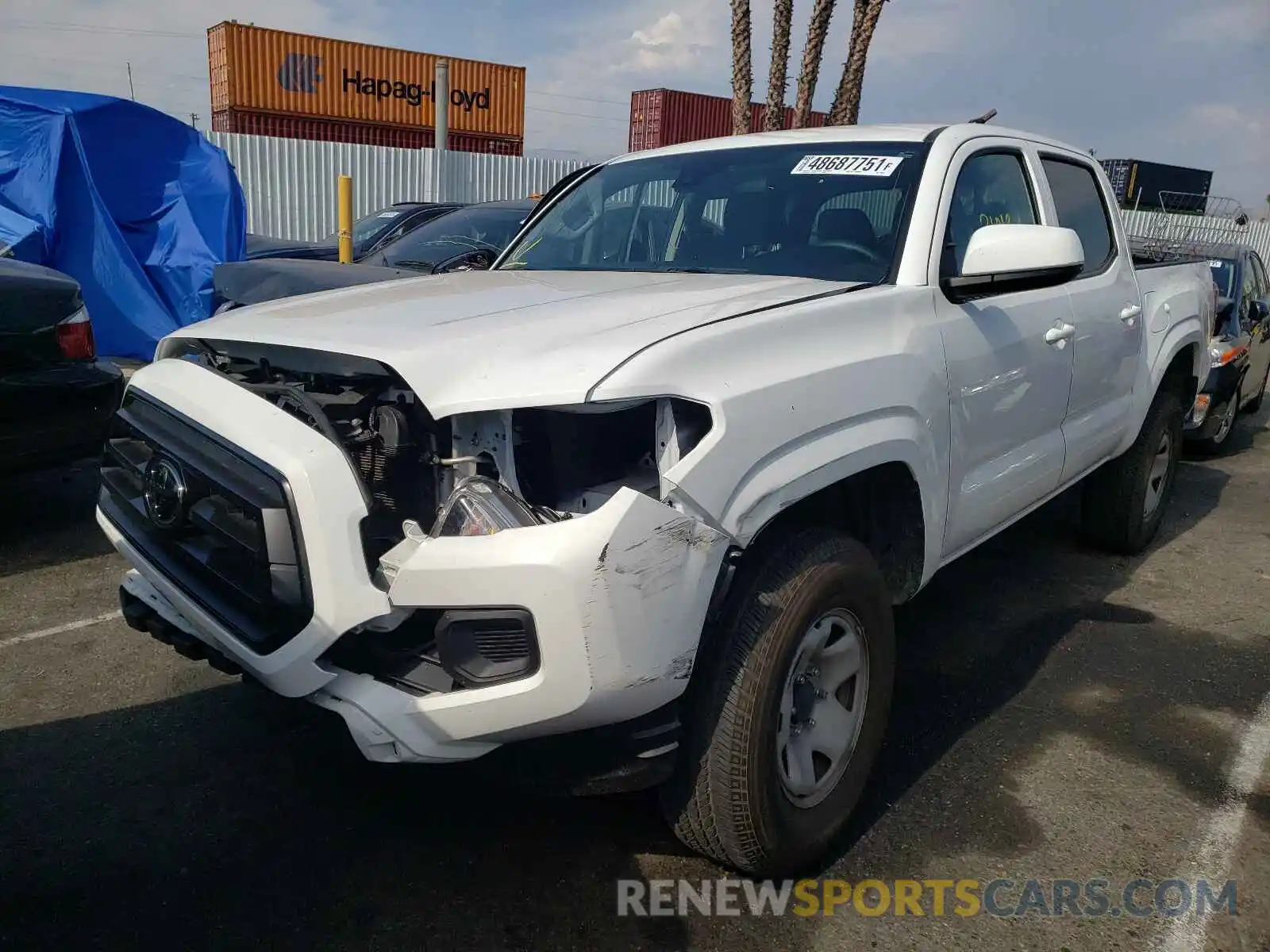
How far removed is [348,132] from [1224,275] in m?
22.5

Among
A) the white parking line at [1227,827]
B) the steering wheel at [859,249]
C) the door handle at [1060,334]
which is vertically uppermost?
the steering wheel at [859,249]

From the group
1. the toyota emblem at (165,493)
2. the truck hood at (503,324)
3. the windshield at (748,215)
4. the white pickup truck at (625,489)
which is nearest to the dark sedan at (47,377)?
the white pickup truck at (625,489)

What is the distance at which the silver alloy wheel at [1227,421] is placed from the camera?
8.12 metres

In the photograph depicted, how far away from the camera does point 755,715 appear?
88.6 inches

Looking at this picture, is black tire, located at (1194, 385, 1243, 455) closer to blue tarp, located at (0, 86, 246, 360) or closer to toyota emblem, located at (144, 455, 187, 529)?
toyota emblem, located at (144, 455, 187, 529)

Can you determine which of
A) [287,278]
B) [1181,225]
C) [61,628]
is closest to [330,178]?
[287,278]

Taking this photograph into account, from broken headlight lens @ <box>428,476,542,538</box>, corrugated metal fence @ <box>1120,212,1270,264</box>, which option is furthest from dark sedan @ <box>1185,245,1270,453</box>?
corrugated metal fence @ <box>1120,212,1270,264</box>

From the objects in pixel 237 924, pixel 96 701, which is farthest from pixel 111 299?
pixel 237 924

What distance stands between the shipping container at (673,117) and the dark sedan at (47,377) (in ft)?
76.1

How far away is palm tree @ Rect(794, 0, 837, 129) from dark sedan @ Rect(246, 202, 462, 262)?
6.90m

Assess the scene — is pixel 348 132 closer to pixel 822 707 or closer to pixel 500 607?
pixel 822 707

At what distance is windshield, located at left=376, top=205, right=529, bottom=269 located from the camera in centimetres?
725

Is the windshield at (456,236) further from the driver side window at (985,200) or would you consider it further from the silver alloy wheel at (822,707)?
the silver alloy wheel at (822,707)

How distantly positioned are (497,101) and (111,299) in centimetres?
1966
